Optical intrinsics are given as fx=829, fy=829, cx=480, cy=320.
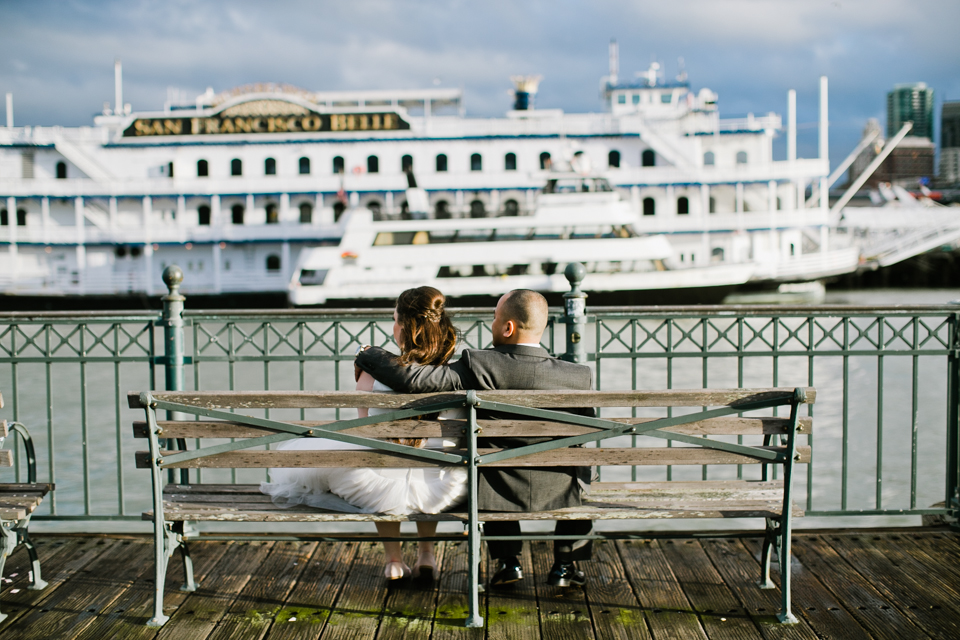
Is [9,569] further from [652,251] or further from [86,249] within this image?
[86,249]

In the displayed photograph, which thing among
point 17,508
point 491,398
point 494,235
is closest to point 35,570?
point 17,508

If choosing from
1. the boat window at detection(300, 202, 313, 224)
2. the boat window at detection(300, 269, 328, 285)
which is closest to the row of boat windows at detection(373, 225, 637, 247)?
the boat window at detection(300, 269, 328, 285)

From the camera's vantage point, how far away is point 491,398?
2.52m

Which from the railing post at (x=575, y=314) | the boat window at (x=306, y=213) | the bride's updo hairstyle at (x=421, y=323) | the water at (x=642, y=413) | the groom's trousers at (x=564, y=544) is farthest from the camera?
the boat window at (x=306, y=213)

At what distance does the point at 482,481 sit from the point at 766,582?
1181mm

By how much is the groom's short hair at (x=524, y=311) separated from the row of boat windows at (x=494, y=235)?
20129 mm

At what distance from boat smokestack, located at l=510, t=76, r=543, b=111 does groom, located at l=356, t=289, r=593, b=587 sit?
26.5 m

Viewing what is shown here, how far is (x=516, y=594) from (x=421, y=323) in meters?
1.06

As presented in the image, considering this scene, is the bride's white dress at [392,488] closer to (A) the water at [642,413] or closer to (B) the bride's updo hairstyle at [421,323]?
(B) the bride's updo hairstyle at [421,323]

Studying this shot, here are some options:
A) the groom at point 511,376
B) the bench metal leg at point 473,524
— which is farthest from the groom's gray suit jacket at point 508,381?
the bench metal leg at point 473,524

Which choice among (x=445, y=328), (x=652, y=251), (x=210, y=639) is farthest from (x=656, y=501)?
(x=652, y=251)

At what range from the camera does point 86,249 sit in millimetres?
27781

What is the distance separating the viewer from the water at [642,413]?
6.52m

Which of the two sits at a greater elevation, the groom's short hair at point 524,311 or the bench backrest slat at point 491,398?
the groom's short hair at point 524,311
